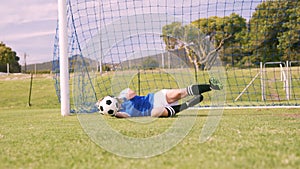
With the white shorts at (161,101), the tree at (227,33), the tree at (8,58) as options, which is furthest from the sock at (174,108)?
the tree at (8,58)

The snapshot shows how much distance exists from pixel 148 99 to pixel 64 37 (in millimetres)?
2898

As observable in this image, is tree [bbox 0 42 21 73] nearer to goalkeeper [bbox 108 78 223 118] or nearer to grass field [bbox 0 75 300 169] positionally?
goalkeeper [bbox 108 78 223 118]

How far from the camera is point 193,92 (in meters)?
8.13

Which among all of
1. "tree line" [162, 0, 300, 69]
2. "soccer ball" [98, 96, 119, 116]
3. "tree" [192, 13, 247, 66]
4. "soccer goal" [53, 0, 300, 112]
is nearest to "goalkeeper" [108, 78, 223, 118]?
"soccer ball" [98, 96, 119, 116]

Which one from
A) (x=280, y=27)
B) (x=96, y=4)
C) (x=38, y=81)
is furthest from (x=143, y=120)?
(x=38, y=81)

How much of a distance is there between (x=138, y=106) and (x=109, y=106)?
57cm

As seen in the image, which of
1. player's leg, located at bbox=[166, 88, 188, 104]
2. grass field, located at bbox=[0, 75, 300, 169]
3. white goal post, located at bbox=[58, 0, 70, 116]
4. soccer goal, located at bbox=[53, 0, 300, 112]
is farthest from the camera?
white goal post, located at bbox=[58, 0, 70, 116]

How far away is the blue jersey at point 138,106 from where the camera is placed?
28.5 feet

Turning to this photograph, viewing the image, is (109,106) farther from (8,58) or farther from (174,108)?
(8,58)

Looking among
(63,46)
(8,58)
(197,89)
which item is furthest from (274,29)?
(8,58)

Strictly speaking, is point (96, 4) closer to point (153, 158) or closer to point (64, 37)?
point (64, 37)

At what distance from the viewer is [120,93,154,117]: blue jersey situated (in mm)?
8695

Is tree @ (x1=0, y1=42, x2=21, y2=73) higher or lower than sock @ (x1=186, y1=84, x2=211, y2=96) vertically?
higher

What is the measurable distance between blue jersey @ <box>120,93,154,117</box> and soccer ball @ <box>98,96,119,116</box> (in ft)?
0.69
